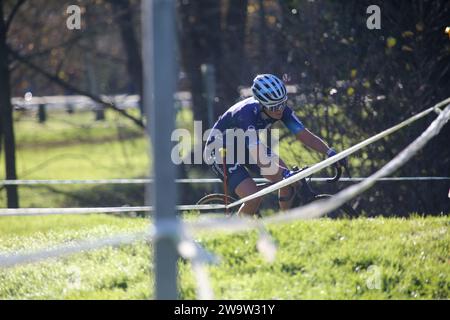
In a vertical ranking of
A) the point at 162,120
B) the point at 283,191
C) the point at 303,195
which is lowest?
the point at 303,195

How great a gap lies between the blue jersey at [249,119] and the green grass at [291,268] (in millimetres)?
1189

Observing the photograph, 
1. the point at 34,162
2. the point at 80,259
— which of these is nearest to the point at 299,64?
the point at 80,259

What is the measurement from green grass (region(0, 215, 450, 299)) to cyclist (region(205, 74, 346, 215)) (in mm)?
869

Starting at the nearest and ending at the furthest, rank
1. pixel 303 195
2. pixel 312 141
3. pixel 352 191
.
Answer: pixel 352 191
pixel 312 141
pixel 303 195

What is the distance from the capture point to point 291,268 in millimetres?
6262

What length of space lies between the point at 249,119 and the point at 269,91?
33 centimetres

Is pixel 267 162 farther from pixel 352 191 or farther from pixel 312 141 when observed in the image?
pixel 352 191

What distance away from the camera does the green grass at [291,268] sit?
5879 mm

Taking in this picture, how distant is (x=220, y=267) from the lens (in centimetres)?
632

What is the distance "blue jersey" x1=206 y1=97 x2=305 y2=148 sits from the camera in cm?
795

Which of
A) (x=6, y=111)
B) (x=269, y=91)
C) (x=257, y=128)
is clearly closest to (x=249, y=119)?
(x=257, y=128)

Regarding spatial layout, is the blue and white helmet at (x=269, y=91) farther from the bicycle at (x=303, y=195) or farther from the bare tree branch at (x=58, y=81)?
the bare tree branch at (x=58, y=81)

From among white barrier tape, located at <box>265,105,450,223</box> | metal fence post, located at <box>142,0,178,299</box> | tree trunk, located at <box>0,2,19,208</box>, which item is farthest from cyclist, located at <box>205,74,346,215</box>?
tree trunk, located at <box>0,2,19,208</box>

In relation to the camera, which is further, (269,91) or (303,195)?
(303,195)
